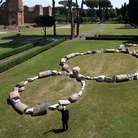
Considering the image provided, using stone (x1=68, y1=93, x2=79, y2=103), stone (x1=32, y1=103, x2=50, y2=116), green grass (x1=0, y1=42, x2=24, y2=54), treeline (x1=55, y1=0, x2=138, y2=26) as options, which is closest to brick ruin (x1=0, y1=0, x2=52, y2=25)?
treeline (x1=55, y1=0, x2=138, y2=26)

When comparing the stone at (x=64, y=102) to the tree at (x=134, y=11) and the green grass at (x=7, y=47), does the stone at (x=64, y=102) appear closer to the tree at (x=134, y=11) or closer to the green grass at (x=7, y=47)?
the green grass at (x=7, y=47)

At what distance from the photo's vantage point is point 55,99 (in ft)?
39.7

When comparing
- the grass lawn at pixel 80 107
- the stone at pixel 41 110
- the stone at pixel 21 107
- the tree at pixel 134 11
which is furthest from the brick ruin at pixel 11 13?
the stone at pixel 41 110

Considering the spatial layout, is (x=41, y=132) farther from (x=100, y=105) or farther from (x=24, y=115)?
(x=100, y=105)

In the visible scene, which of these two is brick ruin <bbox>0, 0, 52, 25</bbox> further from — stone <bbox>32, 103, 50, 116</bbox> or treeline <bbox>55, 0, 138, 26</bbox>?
stone <bbox>32, 103, 50, 116</bbox>

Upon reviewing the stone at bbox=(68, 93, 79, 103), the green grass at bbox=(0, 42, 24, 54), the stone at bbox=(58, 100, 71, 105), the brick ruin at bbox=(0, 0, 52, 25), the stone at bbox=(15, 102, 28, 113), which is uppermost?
the brick ruin at bbox=(0, 0, 52, 25)

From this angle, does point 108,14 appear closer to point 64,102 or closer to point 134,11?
point 134,11

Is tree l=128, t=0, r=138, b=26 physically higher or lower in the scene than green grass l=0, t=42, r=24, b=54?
higher

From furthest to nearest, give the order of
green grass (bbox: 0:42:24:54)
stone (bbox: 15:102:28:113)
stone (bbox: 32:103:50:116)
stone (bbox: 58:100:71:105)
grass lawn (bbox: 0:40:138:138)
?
green grass (bbox: 0:42:24:54) < stone (bbox: 58:100:71:105) < stone (bbox: 15:102:28:113) < stone (bbox: 32:103:50:116) < grass lawn (bbox: 0:40:138:138)

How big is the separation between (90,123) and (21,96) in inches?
262

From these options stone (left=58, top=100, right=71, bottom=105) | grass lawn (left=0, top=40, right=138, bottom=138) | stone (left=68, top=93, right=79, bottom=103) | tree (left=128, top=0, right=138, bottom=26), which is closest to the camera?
grass lawn (left=0, top=40, right=138, bottom=138)

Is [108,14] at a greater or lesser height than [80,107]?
greater

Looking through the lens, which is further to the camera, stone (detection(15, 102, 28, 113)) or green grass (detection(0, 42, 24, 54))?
green grass (detection(0, 42, 24, 54))

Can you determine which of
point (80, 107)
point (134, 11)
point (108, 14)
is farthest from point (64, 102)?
point (108, 14)
